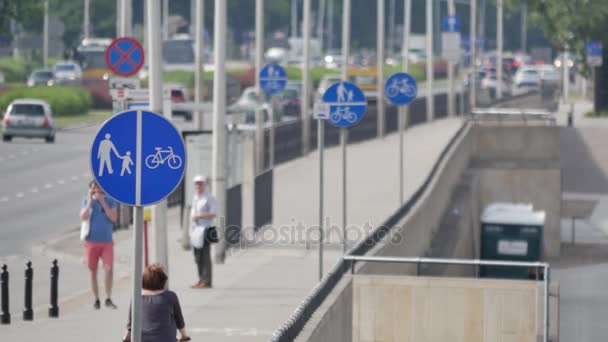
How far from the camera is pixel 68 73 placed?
82250 millimetres

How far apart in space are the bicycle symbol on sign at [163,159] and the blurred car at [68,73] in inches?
2720

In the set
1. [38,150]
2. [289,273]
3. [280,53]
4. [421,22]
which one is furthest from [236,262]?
[421,22]

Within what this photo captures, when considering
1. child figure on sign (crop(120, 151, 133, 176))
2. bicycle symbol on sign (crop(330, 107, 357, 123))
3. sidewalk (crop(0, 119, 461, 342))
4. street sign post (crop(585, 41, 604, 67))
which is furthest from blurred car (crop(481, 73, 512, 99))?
child figure on sign (crop(120, 151, 133, 176))

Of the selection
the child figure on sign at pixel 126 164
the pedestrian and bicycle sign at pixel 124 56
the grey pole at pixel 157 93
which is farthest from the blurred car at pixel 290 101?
the child figure on sign at pixel 126 164

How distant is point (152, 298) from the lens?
1165 centimetres

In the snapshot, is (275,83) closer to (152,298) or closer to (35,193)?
(35,193)

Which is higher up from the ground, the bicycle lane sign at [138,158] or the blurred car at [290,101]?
the bicycle lane sign at [138,158]

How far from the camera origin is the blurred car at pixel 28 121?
52.6 m

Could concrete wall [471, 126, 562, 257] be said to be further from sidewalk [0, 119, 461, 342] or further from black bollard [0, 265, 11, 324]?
black bollard [0, 265, 11, 324]

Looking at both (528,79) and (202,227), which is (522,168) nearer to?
(202,227)

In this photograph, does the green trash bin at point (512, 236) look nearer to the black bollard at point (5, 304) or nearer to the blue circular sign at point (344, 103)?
the blue circular sign at point (344, 103)

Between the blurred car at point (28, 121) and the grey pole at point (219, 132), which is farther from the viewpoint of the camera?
the blurred car at point (28, 121)

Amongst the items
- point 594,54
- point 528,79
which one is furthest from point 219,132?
point 528,79

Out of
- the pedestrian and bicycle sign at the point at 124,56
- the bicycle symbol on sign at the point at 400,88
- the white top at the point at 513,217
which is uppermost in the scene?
the pedestrian and bicycle sign at the point at 124,56
